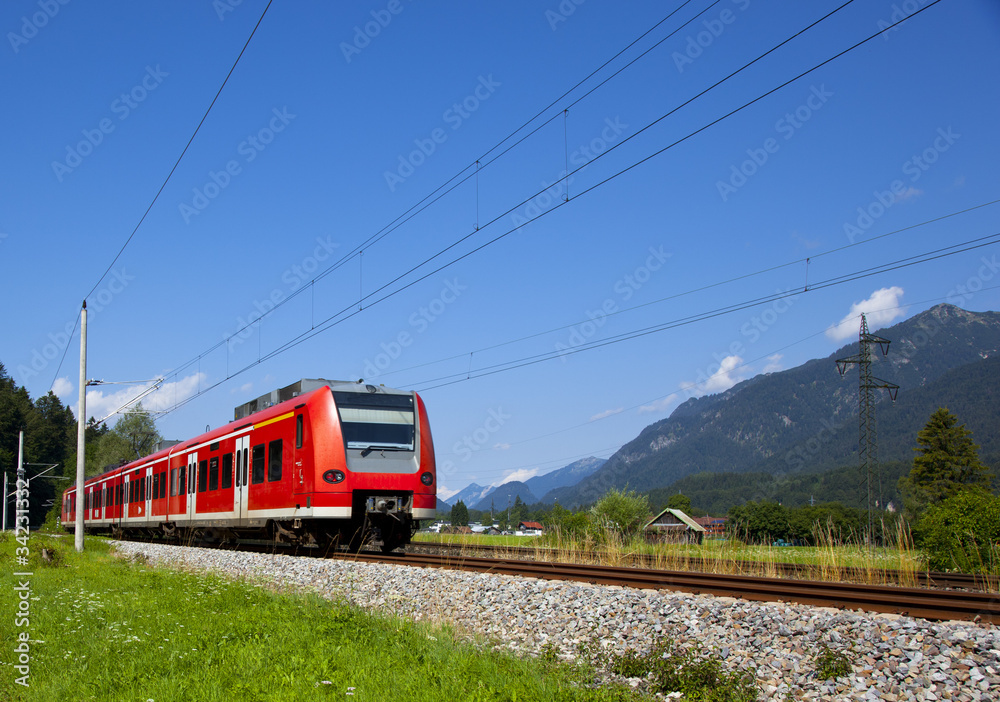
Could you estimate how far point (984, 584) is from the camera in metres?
10.2

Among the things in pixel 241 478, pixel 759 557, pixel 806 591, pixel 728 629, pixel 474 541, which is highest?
pixel 241 478

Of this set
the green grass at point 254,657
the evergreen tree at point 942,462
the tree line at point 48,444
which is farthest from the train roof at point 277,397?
the evergreen tree at point 942,462

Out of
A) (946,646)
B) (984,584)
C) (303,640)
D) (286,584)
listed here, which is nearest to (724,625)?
(946,646)

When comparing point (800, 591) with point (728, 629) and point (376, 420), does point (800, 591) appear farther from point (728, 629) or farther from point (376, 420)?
point (376, 420)

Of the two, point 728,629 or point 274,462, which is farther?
point 274,462

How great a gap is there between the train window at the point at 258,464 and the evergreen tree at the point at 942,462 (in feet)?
216

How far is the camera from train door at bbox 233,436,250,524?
1867 cm

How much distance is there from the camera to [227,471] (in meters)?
20.1

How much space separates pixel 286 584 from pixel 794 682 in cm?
843

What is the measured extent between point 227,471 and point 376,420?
5845 millimetres

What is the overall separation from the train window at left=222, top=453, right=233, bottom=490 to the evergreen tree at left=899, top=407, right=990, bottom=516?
6498cm

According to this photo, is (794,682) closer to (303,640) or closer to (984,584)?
(303,640)

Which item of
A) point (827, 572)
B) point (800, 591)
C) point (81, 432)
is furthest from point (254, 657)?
point (81, 432)

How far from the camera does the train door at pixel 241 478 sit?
18672mm
